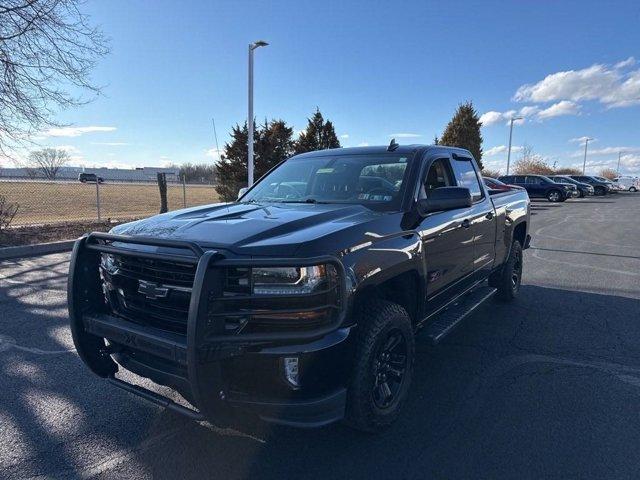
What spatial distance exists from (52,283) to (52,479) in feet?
16.9

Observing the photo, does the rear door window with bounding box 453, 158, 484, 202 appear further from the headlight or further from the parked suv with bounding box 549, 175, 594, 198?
the parked suv with bounding box 549, 175, 594, 198

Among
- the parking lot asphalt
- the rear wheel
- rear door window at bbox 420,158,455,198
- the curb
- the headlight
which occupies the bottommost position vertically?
the parking lot asphalt

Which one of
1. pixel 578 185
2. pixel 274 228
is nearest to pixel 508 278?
pixel 274 228

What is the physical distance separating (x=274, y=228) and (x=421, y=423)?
1684 mm

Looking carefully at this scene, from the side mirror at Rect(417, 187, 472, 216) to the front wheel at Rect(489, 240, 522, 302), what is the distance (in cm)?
275

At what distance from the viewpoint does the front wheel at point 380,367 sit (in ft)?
8.63

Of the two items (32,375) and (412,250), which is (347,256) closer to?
(412,250)

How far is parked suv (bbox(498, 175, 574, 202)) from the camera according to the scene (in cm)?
3023

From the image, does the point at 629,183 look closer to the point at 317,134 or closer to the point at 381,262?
the point at 317,134

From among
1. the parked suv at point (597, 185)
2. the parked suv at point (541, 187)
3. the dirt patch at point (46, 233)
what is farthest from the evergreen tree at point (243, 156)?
the parked suv at point (597, 185)

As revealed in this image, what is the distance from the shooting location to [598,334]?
15.9ft

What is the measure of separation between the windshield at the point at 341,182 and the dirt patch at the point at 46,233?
7.22 meters

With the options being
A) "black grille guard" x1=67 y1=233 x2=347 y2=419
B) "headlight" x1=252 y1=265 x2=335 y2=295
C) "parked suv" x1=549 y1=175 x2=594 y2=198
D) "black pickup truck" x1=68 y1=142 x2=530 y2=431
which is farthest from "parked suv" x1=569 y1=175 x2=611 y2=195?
"black grille guard" x1=67 y1=233 x2=347 y2=419

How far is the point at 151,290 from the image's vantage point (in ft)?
8.66
